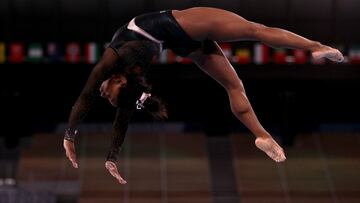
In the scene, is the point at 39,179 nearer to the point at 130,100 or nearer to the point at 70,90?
the point at 70,90

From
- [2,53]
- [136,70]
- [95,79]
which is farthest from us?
[2,53]

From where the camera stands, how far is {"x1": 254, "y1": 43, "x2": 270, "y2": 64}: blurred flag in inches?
648

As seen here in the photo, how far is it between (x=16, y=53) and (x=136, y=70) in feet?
30.4

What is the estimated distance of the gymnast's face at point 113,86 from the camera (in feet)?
24.7

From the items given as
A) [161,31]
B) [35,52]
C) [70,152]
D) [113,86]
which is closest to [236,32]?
[161,31]

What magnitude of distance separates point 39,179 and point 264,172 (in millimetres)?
4534

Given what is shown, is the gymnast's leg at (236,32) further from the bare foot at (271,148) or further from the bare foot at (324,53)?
the bare foot at (271,148)

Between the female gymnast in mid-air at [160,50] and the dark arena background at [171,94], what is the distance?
8184 mm

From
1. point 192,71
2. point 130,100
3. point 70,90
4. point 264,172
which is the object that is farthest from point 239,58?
point 130,100

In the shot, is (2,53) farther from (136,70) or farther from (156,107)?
(136,70)

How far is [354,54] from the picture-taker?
16438mm

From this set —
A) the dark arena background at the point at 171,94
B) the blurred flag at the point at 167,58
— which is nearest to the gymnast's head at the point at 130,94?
the dark arena background at the point at 171,94

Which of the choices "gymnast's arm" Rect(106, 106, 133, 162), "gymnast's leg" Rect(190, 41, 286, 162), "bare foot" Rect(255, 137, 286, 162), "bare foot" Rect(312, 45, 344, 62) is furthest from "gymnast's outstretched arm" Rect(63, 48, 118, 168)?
"bare foot" Rect(312, 45, 344, 62)

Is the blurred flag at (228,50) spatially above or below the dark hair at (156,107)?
below
